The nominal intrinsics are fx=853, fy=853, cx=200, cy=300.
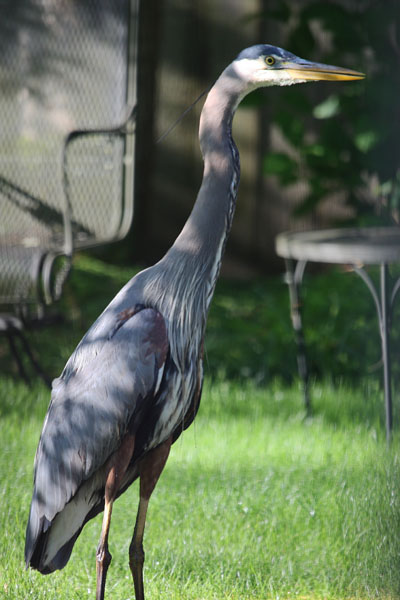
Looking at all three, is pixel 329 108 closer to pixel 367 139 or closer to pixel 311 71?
pixel 367 139

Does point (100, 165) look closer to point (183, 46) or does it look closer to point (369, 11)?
point (369, 11)

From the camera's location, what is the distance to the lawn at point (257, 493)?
2.20 m

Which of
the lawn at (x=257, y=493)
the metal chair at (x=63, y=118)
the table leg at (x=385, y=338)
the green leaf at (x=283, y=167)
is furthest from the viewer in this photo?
the green leaf at (x=283, y=167)

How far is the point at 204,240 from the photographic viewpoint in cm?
186

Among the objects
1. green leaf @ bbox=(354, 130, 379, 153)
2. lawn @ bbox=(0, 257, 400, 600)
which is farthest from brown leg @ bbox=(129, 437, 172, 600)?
green leaf @ bbox=(354, 130, 379, 153)

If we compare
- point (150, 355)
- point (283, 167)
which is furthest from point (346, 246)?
point (283, 167)

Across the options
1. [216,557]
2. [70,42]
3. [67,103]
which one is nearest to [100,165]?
[67,103]

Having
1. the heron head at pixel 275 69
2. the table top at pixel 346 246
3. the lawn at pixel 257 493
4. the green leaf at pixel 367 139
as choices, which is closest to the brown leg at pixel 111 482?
the lawn at pixel 257 493

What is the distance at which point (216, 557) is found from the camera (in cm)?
239

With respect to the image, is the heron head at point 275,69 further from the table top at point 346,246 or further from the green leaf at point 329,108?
the green leaf at point 329,108

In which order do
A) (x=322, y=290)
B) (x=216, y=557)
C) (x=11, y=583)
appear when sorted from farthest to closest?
(x=322, y=290)
(x=216, y=557)
(x=11, y=583)

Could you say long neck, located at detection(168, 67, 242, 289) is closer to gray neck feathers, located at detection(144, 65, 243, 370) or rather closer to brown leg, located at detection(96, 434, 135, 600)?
gray neck feathers, located at detection(144, 65, 243, 370)

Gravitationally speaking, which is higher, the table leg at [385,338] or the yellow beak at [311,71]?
the yellow beak at [311,71]

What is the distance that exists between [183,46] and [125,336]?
14.7 feet
